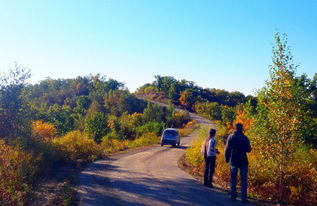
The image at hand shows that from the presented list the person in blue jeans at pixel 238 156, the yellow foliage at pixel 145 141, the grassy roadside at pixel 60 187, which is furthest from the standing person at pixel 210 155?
the yellow foliage at pixel 145 141

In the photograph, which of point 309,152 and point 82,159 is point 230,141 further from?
point 82,159

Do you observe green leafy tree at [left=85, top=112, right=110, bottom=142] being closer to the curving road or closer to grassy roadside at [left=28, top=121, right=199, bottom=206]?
grassy roadside at [left=28, top=121, right=199, bottom=206]

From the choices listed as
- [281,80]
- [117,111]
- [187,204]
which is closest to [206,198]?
[187,204]

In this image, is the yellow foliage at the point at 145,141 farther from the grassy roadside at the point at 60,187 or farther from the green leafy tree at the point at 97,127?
the grassy roadside at the point at 60,187

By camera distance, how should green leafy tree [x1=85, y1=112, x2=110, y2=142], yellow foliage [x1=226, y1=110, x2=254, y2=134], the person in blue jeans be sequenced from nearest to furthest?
the person in blue jeans → yellow foliage [x1=226, y1=110, x2=254, y2=134] → green leafy tree [x1=85, y1=112, x2=110, y2=142]

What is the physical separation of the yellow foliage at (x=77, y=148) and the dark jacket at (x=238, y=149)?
1024 cm

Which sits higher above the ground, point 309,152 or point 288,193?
point 309,152

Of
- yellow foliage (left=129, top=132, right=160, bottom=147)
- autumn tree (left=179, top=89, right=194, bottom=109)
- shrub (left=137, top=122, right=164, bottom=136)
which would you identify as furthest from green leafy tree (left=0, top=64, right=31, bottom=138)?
autumn tree (left=179, top=89, right=194, bottom=109)

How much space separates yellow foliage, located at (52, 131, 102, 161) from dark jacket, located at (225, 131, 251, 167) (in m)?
10.2

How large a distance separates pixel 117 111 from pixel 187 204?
181 ft

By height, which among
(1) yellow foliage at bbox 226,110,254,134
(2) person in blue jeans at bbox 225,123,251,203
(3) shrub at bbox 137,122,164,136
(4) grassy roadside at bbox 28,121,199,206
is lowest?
(4) grassy roadside at bbox 28,121,199,206

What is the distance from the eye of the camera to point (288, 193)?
9.67 m

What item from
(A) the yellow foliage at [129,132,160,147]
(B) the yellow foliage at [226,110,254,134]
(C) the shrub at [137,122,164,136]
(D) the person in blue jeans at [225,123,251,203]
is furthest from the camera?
(C) the shrub at [137,122,164,136]

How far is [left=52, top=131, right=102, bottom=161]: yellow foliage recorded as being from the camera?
16.6 metres
